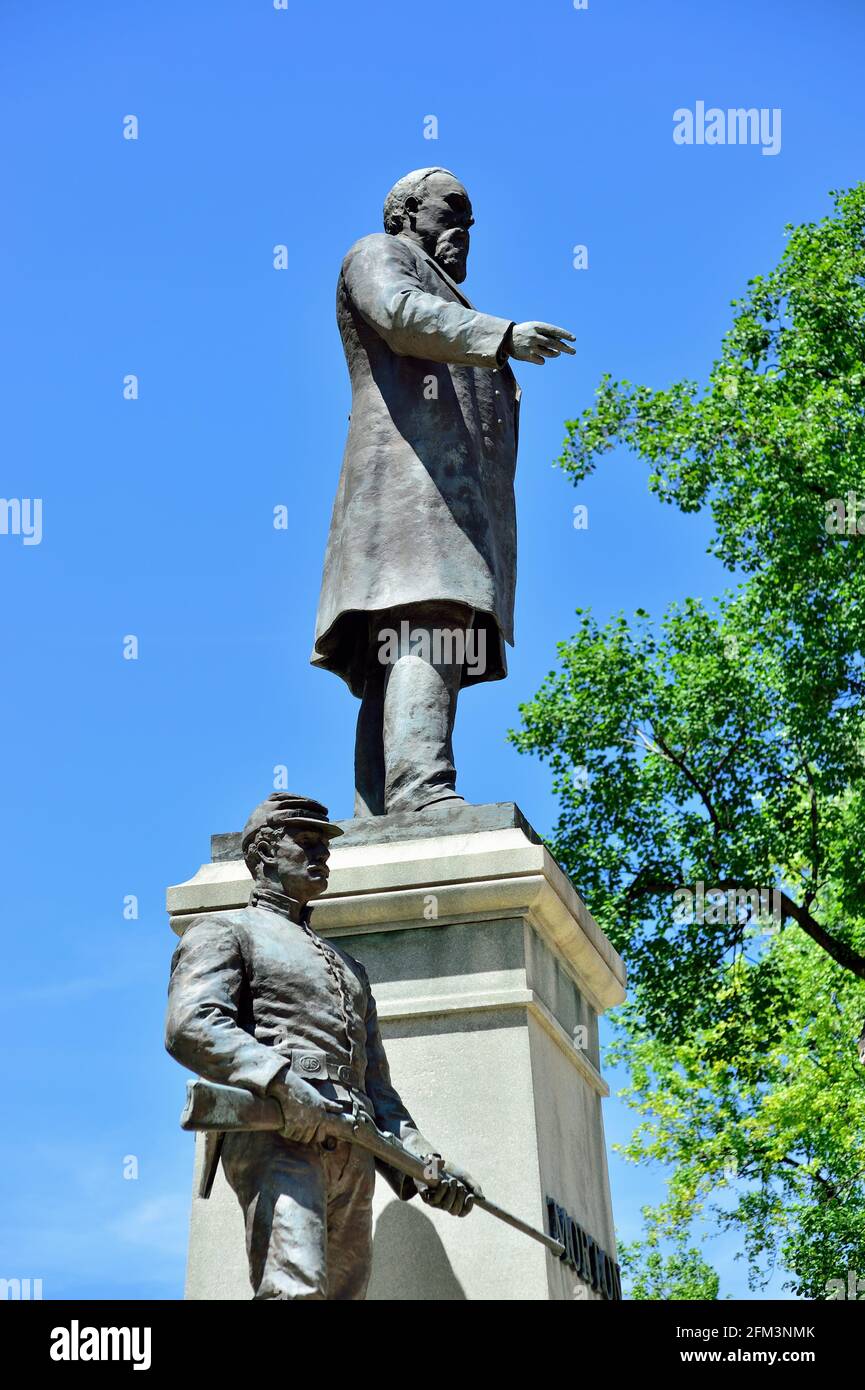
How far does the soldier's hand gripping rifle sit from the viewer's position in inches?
231

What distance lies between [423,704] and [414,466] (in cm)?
115

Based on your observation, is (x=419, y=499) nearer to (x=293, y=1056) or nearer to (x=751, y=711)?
(x=293, y=1056)

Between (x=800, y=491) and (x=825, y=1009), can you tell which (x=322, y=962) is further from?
(x=825, y=1009)

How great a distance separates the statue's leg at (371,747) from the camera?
8695 mm

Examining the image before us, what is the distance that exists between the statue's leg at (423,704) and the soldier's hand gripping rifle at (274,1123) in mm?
2066

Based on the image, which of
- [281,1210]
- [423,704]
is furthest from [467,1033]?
[281,1210]

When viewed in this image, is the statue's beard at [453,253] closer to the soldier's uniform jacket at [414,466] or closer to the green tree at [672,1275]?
the soldier's uniform jacket at [414,466]

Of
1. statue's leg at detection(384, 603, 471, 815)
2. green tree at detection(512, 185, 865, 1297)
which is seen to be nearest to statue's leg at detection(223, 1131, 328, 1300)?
statue's leg at detection(384, 603, 471, 815)

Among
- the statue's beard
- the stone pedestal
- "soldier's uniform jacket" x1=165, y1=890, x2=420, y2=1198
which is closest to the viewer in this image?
"soldier's uniform jacket" x1=165, y1=890, x2=420, y2=1198

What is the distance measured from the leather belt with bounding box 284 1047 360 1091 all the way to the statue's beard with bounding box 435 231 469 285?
14.1ft

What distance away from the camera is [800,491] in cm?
2186

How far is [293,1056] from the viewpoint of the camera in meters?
6.23

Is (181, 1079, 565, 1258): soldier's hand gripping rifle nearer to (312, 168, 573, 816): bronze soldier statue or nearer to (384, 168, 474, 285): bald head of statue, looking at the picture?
(312, 168, 573, 816): bronze soldier statue
